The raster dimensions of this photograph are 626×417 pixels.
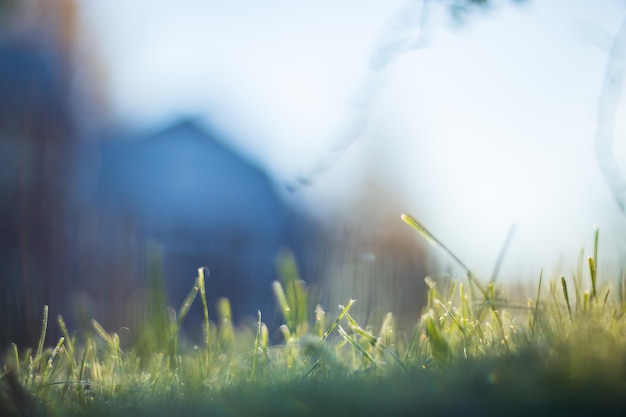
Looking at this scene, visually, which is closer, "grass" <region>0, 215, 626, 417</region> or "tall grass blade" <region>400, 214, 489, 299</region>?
"grass" <region>0, 215, 626, 417</region>

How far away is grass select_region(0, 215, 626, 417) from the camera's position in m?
0.82

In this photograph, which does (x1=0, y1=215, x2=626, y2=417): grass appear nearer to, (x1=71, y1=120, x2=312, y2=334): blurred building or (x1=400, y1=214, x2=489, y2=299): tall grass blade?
(x1=400, y1=214, x2=489, y2=299): tall grass blade

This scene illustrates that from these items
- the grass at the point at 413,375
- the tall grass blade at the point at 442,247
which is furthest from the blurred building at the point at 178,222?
the tall grass blade at the point at 442,247

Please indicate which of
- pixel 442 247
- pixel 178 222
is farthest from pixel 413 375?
pixel 178 222

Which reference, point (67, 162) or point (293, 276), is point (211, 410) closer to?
point (293, 276)

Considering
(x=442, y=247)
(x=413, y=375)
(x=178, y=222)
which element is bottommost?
(x=178, y=222)

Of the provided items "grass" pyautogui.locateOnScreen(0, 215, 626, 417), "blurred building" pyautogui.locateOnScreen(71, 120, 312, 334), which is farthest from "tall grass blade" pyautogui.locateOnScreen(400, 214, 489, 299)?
"blurred building" pyautogui.locateOnScreen(71, 120, 312, 334)

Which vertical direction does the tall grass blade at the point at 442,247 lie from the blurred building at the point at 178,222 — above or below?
above

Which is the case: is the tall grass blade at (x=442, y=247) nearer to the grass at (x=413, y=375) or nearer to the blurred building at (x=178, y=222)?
the grass at (x=413, y=375)

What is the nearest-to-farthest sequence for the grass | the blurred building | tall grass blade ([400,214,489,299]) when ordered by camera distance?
the grass, tall grass blade ([400,214,489,299]), the blurred building

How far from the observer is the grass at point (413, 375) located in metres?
0.82

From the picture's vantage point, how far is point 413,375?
1.03 metres

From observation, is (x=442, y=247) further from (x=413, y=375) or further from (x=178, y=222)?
(x=178, y=222)

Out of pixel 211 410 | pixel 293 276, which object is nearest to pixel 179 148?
pixel 293 276
